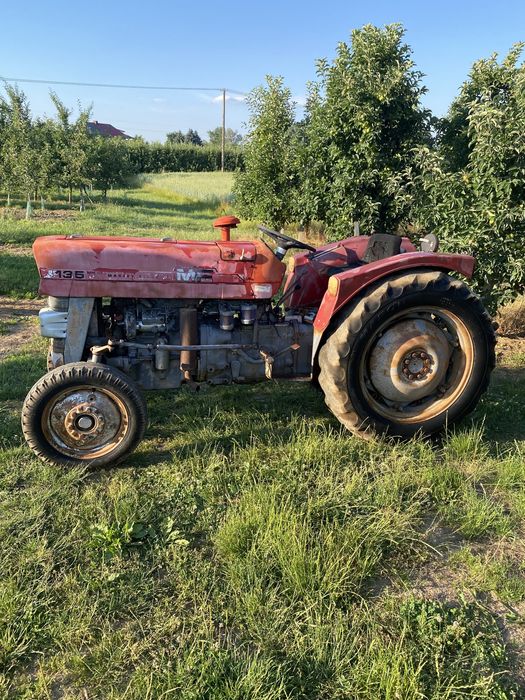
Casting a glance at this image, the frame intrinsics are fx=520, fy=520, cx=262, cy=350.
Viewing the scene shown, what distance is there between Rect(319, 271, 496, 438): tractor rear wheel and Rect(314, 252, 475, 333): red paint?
0.07 metres

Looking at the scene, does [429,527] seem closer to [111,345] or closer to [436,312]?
[436,312]

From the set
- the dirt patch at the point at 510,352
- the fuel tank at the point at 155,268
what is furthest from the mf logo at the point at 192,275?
the dirt patch at the point at 510,352

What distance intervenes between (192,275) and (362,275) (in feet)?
3.67

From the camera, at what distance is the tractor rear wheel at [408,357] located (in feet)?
11.1

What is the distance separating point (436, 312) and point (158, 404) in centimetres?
230

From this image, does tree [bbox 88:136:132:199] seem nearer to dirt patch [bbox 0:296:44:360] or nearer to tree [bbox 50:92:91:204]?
tree [bbox 50:92:91:204]

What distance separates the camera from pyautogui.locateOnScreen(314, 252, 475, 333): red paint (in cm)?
343

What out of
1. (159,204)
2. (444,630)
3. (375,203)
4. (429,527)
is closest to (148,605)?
(444,630)

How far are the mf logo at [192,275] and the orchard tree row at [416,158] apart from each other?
125 inches

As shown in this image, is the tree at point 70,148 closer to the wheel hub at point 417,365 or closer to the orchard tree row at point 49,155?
the orchard tree row at point 49,155

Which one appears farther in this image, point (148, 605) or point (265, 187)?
point (265, 187)

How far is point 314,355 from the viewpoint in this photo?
3.59m

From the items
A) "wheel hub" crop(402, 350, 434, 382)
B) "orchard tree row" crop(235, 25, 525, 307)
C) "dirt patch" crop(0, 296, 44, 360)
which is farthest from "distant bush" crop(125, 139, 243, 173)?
"wheel hub" crop(402, 350, 434, 382)

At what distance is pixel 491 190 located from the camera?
527cm
